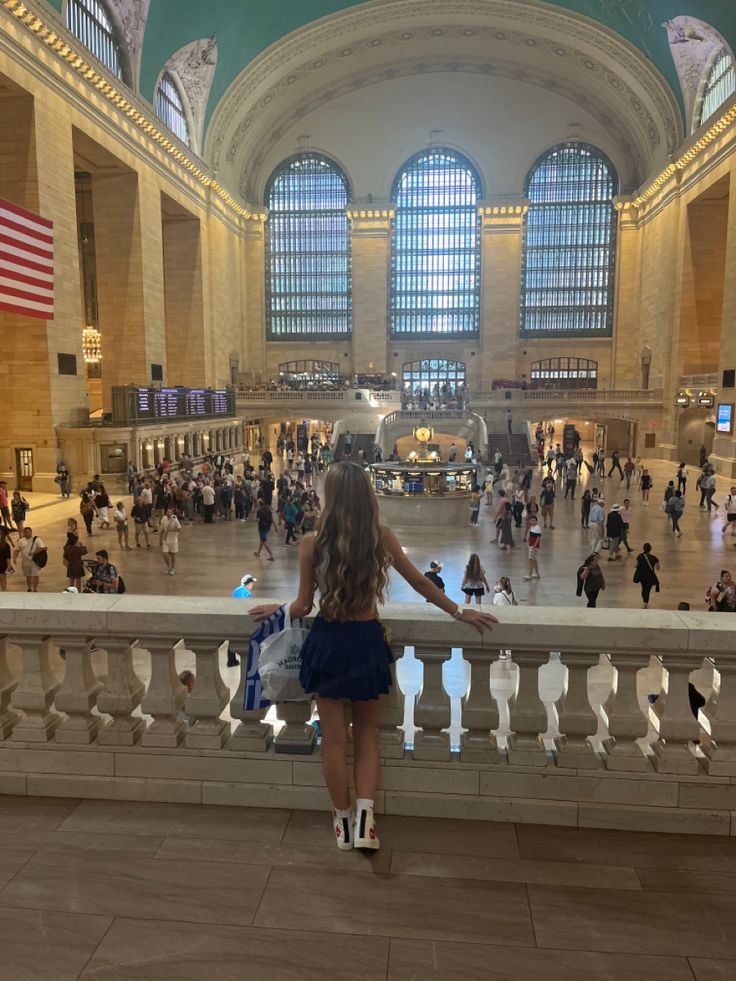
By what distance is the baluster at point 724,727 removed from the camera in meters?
2.68

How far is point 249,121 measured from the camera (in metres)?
41.7

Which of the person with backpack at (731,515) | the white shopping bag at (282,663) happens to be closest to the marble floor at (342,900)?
the white shopping bag at (282,663)

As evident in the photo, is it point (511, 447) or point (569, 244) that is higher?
point (569, 244)

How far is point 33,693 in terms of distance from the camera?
9.64ft

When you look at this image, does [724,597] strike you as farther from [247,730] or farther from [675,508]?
[675,508]

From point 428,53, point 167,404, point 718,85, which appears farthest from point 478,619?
point 428,53

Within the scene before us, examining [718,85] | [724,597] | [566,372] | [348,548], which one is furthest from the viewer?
[566,372]

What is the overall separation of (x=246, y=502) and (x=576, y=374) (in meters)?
34.4

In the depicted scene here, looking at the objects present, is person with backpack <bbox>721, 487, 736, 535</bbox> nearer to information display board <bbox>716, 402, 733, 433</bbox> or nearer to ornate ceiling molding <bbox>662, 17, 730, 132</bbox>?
information display board <bbox>716, 402, 733, 433</bbox>

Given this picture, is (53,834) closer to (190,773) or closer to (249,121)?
(190,773)

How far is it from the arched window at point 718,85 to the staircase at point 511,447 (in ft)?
53.9

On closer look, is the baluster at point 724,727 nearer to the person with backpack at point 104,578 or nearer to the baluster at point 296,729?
the baluster at point 296,729

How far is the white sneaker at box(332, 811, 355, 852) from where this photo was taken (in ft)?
8.48

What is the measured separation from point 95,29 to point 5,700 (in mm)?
29598
